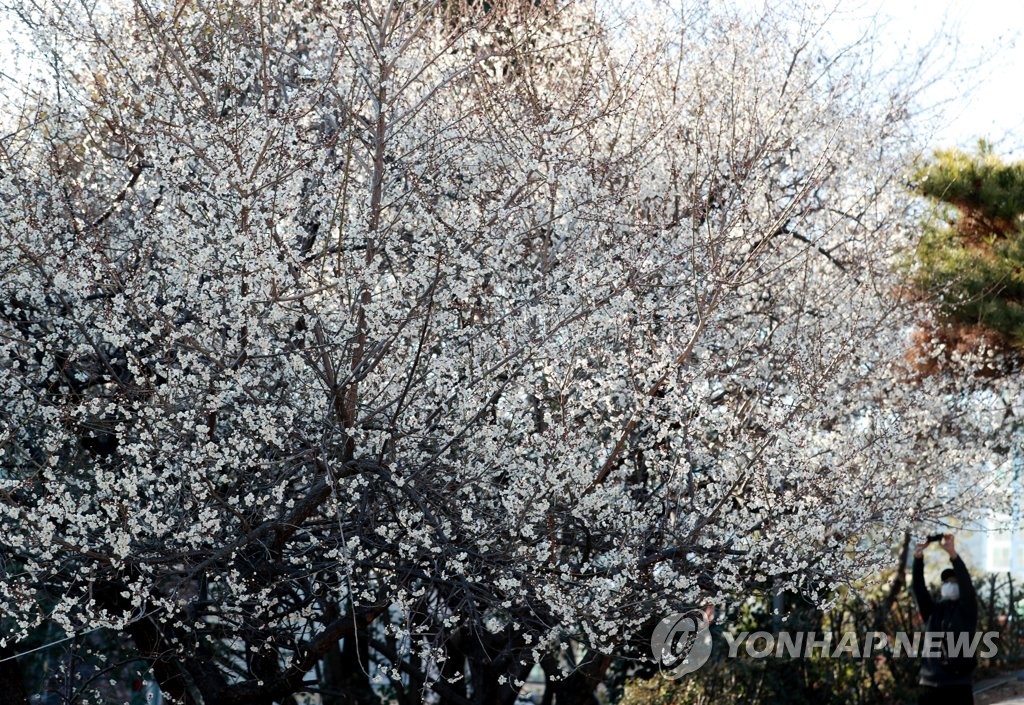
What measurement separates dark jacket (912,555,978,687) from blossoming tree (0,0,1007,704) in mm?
362

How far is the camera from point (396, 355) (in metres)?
5.89

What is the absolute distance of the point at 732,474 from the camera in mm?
6668

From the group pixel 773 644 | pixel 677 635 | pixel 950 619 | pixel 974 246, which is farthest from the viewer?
pixel 974 246

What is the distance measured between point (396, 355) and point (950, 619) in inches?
138

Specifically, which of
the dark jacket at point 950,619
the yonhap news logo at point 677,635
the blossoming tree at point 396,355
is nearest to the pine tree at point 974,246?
the blossoming tree at point 396,355

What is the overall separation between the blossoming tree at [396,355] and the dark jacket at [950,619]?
362mm

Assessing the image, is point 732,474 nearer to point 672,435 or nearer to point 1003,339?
point 672,435

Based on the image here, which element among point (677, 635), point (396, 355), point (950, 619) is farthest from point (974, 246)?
point (396, 355)

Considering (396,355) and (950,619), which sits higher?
(396,355)

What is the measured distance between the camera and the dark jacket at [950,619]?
6215 mm

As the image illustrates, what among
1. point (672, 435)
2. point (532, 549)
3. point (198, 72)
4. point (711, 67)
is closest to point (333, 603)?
point (532, 549)

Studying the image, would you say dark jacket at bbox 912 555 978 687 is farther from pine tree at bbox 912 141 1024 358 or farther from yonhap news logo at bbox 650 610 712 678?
pine tree at bbox 912 141 1024 358

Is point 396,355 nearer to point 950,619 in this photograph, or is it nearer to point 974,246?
point 950,619

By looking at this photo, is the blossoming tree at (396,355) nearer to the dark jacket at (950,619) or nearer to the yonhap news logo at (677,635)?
the dark jacket at (950,619)
